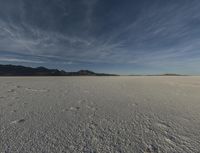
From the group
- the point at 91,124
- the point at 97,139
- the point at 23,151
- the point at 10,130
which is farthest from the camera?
the point at 91,124

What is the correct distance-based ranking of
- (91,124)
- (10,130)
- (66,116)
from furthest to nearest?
(66,116), (91,124), (10,130)

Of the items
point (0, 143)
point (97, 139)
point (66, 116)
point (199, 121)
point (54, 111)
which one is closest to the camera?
point (0, 143)

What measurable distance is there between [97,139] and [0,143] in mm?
Result: 1474

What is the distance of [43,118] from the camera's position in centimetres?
295

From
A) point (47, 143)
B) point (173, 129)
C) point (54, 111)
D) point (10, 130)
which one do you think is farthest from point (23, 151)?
point (173, 129)

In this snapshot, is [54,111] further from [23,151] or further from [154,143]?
[154,143]

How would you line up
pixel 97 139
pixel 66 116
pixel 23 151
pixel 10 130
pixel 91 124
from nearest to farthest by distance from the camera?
1. pixel 23 151
2. pixel 97 139
3. pixel 10 130
4. pixel 91 124
5. pixel 66 116

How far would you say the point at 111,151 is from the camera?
1.80 meters

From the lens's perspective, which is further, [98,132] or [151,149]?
[98,132]

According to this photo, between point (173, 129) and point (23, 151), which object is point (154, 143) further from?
point (23, 151)

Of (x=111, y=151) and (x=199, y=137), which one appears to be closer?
(x=111, y=151)

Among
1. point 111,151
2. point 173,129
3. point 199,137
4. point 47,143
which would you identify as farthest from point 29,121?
point 199,137

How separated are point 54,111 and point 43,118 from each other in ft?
1.76

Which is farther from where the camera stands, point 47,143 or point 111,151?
point 47,143
